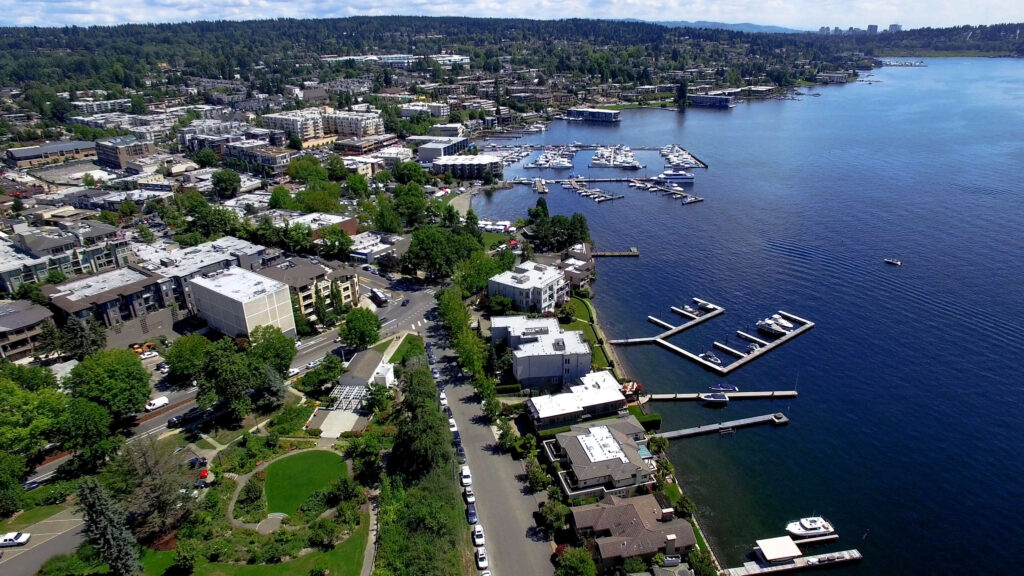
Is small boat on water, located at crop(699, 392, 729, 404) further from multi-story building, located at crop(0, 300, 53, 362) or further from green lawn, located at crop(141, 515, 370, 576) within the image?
multi-story building, located at crop(0, 300, 53, 362)

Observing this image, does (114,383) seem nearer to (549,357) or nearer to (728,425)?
(549,357)

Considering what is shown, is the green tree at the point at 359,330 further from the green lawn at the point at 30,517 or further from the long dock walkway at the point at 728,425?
the long dock walkway at the point at 728,425

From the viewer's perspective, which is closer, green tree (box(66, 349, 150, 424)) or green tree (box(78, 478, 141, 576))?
green tree (box(78, 478, 141, 576))

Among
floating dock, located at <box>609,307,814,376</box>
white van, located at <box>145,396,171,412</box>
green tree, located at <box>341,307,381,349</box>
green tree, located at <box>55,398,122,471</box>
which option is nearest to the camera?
green tree, located at <box>55,398,122,471</box>

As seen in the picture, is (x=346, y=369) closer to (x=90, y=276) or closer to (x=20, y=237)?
(x=90, y=276)

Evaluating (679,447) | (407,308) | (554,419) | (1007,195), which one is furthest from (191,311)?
(1007,195)

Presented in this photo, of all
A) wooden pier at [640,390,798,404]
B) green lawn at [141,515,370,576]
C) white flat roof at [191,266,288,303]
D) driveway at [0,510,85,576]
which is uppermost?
white flat roof at [191,266,288,303]

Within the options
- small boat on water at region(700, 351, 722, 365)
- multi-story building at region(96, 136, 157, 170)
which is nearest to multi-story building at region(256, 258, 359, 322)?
small boat on water at region(700, 351, 722, 365)
